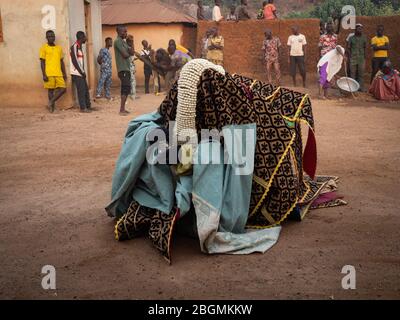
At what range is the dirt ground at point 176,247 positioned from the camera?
270 centimetres

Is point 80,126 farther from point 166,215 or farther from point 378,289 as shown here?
point 378,289

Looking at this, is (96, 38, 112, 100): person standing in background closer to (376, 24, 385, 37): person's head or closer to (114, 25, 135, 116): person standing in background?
(114, 25, 135, 116): person standing in background

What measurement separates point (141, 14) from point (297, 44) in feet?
18.7

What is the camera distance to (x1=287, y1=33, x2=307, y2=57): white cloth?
43.5ft

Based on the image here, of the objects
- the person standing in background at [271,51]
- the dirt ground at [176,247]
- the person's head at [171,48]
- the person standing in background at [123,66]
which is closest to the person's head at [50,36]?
the person standing in background at [123,66]

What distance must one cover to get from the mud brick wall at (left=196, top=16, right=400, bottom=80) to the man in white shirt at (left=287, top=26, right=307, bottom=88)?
64 cm

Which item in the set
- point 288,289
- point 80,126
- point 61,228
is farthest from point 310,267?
point 80,126

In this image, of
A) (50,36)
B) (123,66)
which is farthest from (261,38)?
(50,36)

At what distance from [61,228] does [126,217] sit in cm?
63

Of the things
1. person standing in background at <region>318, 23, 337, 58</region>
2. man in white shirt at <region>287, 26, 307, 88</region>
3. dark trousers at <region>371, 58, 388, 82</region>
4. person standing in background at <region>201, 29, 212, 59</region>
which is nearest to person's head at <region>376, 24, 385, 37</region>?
dark trousers at <region>371, 58, 388, 82</region>

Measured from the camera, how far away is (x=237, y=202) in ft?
10.7

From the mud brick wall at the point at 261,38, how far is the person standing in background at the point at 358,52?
1.33 meters

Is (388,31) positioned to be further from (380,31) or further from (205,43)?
(205,43)
